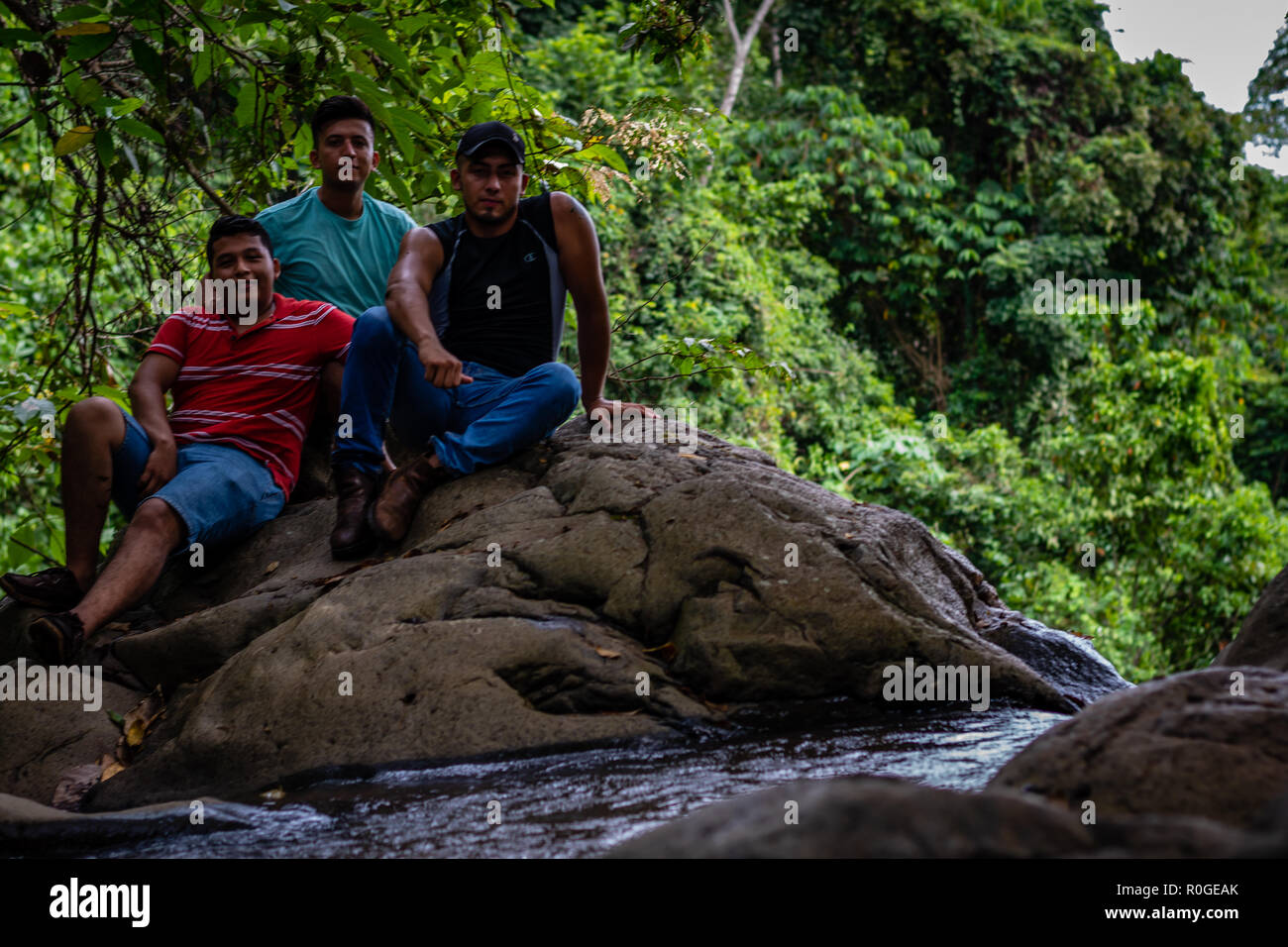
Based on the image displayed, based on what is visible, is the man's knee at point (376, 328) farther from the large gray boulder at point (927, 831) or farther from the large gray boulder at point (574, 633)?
the large gray boulder at point (927, 831)

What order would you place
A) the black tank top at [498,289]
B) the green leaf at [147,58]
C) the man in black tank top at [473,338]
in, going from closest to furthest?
the green leaf at [147,58] < the man in black tank top at [473,338] < the black tank top at [498,289]

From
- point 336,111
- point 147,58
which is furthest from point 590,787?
point 336,111

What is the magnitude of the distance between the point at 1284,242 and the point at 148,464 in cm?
1804

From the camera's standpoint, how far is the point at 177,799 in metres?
2.96

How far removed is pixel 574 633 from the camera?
3.19 m

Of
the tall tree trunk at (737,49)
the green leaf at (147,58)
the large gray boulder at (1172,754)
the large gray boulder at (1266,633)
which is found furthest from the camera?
the tall tree trunk at (737,49)

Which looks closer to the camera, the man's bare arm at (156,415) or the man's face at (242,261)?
the man's bare arm at (156,415)

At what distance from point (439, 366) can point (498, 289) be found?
53cm

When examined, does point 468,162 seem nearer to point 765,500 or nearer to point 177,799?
point 765,500

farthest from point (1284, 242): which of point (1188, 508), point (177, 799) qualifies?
point (177, 799)

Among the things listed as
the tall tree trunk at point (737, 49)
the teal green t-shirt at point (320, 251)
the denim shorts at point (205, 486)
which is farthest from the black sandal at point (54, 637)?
the tall tree trunk at point (737, 49)

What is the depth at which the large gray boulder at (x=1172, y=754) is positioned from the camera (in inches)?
72.1

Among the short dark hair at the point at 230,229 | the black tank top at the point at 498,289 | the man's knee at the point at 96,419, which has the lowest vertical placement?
the man's knee at the point at 96,419
